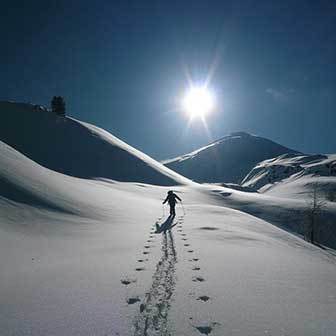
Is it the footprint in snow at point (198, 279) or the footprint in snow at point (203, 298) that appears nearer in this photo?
the footprint in snow at point (203, 298)

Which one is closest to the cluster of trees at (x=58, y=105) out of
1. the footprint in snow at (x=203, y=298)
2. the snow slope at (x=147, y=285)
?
the snow slope at (x=147, y=285)

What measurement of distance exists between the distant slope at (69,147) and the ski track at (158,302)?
174ft

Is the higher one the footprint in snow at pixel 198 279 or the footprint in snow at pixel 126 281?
the footprint in snow at pixel 198 279

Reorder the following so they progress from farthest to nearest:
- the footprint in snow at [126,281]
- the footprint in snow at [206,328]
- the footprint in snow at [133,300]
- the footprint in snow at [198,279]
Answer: the footprint in snow at [198,279], the footprint in snow at [126,281], the footprint in snow at [133,300], the footprint in snow at [206,328]

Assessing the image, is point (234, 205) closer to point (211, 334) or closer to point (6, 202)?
point (6, 202)

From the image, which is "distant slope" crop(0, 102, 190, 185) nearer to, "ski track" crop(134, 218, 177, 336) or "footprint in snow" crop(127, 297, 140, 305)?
"ski track" crop(134, 218, 177, 336)

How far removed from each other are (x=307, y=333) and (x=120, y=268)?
16.0ft

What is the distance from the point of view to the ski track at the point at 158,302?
4.29 m

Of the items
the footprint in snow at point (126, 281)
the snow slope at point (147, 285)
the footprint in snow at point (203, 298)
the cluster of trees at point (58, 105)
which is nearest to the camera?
the snow slope at point (147, 285)

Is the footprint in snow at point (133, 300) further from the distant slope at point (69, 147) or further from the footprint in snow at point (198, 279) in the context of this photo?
the distant slope at point (69, 147)

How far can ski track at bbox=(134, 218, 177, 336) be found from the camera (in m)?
4.29

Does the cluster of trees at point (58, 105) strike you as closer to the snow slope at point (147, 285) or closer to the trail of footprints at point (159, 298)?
the snow slope at point (147, 285)

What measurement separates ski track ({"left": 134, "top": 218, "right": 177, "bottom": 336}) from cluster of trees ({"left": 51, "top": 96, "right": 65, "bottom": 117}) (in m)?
96.5

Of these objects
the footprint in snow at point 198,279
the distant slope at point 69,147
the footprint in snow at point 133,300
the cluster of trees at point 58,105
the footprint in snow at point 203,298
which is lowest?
the footprint in snow at point 133,300
